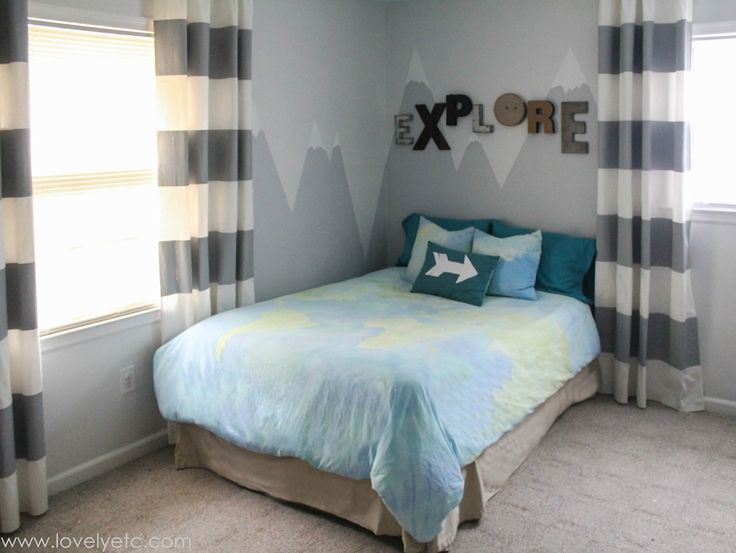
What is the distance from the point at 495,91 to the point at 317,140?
41.3 inches

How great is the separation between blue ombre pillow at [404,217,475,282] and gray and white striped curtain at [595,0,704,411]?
27.6 inches

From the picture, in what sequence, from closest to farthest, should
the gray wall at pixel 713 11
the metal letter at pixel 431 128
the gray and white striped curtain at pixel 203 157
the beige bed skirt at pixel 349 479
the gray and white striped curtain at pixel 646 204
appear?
the beige bed skirt at pixel 349 479
the gray and white striped curtain at pixel 203 157
the gray wall at pixel 713 11
the gray and white striped curtain at pixel 646 204
the metal letter at pixel 431 128

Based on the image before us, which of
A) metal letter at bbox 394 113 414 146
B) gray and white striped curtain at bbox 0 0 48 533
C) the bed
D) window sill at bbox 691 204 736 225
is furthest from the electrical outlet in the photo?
window sill at bbox 691 204 736 225

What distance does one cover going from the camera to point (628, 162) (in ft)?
13.1

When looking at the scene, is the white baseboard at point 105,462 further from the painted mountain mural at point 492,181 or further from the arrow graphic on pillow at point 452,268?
the painted mountain mural at point 492,181

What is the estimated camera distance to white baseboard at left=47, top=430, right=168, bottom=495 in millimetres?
3273

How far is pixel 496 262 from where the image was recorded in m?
4.07

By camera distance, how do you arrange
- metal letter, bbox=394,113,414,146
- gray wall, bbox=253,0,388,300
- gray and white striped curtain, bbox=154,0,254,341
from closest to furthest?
1. gray and white striped curtain, bbox=154,0,254,341
2. gray wall, bbox=253,0,388,300
3. metal letter, bbox=394,113,414,146

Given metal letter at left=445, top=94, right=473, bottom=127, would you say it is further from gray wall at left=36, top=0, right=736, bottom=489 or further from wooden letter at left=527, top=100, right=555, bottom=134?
wooden letter at left=527, top=100, right=555, bottom=134

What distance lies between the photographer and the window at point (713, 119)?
12.8 ft

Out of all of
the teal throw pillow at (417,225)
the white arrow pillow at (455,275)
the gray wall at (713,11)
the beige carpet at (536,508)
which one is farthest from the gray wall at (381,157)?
the white arrow pillow at (455,275)

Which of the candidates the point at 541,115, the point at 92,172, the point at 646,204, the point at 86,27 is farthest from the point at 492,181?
the point at 86,27

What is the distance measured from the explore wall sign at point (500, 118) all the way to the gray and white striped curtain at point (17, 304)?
252 centimetres

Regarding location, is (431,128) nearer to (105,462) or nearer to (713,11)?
(713,11)
